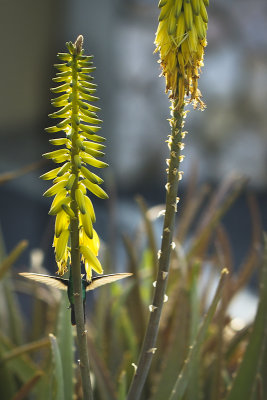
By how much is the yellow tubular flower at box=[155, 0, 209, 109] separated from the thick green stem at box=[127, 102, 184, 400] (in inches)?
0.5

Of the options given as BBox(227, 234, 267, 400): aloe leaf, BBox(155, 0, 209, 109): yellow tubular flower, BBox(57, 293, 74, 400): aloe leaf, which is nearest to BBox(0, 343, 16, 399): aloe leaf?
BBox(57, 293, 74, 400): aloe leaf

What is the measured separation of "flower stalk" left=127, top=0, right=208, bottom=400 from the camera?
27 cm

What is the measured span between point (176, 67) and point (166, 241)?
0.08m

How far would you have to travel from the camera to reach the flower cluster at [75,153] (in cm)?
26

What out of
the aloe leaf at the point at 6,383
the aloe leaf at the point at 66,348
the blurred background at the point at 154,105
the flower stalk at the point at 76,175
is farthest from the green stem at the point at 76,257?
the blurred background at the point at 154,105

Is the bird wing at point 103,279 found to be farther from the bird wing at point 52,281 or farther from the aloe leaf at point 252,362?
the aloe leaf at point 252,362

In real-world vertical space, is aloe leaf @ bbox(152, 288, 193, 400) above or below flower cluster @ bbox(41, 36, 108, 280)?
below

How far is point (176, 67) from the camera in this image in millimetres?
279

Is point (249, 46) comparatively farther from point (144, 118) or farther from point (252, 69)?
point (144, 118)

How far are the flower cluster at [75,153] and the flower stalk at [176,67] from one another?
0.03m

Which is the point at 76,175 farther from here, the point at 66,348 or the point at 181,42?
the point at 66,348

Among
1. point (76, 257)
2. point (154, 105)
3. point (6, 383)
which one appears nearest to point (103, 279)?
point (76, 257)

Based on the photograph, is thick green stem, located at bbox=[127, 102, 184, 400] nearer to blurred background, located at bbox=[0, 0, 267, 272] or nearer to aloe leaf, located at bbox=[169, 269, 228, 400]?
aloe leaf, located at bbox=[169, 269, 228, 400]

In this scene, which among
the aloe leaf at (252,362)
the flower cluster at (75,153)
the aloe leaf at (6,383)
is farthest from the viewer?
the aloe leaf at (6,383)
